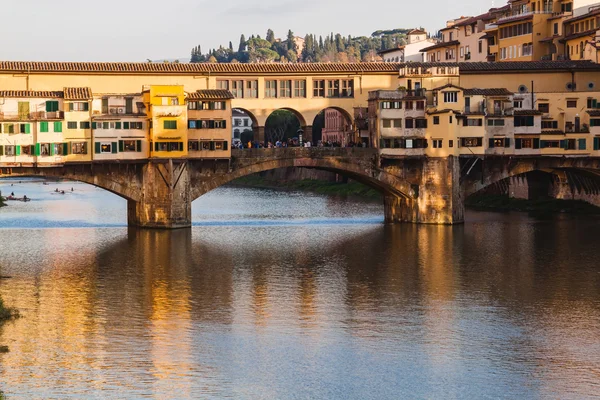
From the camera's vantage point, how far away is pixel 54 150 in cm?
6700

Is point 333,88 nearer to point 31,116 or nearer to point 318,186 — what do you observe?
point 31,116

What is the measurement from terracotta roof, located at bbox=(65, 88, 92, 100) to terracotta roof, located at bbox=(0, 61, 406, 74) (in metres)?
1.67

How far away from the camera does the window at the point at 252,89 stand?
238ft

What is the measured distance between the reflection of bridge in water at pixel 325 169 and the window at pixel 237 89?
4.24m

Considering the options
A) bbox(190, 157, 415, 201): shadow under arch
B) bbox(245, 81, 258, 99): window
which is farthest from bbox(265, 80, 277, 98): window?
bbox(190, 157, 415, 201): shadow under arch

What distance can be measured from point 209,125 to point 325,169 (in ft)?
26.5

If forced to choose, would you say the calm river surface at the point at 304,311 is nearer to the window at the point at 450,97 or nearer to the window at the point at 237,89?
the window at the point at 450,97

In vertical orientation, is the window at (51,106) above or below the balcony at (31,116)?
above

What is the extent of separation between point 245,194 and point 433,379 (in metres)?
79.7

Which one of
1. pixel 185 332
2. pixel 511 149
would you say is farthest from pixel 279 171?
pixel 185 332

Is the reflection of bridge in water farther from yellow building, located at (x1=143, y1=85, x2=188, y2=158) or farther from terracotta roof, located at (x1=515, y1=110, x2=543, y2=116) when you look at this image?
terracotta roof, located at (x1=515, y1=110, x2=543, y2=116)

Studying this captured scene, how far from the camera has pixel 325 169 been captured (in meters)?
73.1

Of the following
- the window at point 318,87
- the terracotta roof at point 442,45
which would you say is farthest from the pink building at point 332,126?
the window at point 318,87

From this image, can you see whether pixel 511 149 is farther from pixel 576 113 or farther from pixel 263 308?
pixel 263 308
